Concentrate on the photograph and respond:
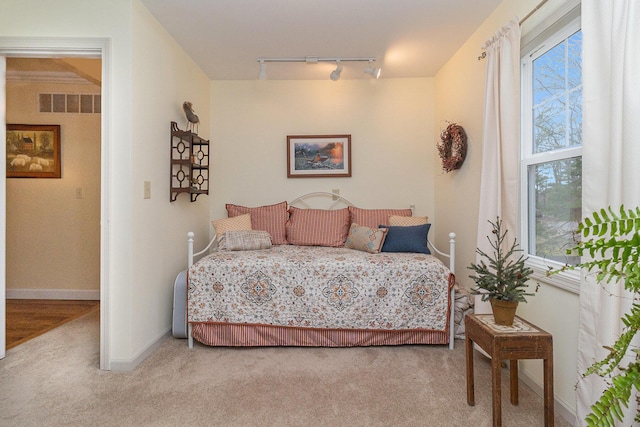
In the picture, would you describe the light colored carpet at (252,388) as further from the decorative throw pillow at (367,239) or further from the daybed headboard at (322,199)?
the daybed headboard at (322,199)

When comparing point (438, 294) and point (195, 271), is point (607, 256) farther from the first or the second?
point (195, 271)

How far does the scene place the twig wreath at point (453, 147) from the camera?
3125mm

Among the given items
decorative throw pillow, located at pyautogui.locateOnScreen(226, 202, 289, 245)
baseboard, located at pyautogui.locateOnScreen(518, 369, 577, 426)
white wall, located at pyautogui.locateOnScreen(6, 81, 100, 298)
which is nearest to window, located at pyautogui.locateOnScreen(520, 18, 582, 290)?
baseboard, located at pyautogui.locateOnScreen(518, 369, 577, 426)

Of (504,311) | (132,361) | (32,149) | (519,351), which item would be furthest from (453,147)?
(32,149)

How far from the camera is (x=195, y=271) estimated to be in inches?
106

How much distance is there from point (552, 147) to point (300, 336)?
7.00 ft

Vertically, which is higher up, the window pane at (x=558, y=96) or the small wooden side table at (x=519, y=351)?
the window pane at (x=558, y=96)

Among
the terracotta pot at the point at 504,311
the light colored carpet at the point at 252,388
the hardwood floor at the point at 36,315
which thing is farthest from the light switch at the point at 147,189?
the terracotta pot at the point at 504,311

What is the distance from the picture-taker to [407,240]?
318 centimetres

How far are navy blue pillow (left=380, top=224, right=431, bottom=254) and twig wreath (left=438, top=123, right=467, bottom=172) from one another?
623 millimetres

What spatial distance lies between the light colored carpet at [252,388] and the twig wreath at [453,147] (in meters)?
1.58

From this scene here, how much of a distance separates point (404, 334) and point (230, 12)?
275cm

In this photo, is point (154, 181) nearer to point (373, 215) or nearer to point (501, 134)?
point (373, 215)

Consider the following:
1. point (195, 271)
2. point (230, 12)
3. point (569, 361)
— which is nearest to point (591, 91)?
point (569, 361)
